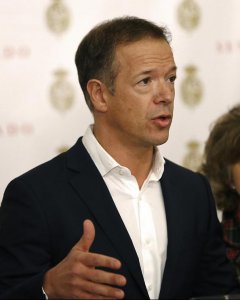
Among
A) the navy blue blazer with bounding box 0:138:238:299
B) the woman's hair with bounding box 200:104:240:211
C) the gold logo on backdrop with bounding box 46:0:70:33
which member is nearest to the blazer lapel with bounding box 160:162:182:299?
the navy blue blazer with bounding box 0:138:238:299

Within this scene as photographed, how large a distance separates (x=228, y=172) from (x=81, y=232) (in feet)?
1.83

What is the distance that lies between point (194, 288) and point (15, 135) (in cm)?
79

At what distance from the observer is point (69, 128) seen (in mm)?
2000

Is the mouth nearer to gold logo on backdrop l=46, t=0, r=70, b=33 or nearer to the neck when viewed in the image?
the neck

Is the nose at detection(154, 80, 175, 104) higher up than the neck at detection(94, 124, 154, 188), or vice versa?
the nose at detection(154, 80, 175, 104)

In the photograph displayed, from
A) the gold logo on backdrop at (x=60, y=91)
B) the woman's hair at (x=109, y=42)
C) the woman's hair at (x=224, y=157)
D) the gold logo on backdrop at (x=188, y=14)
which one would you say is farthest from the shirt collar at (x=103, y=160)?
the gold logo on backdrop at (x=188, y=14)

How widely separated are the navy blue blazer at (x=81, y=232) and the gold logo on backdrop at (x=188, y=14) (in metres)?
0.77

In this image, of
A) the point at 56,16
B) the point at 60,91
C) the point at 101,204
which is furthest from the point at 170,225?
the point at 56,16

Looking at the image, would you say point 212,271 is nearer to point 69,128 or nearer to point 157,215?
point 157,215

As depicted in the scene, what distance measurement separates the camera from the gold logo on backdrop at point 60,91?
1978 mm

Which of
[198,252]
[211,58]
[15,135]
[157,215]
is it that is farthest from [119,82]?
[211,58]

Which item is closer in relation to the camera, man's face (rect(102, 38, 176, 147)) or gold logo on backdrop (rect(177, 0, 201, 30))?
man's face (rect(102, 38, 176, 147))

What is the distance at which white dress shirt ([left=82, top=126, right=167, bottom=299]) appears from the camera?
1408mm

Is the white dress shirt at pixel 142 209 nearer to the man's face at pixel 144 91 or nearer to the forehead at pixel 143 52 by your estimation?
the man's face at pixel 144 91
